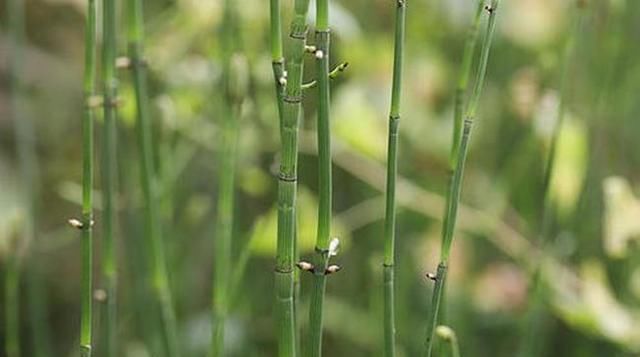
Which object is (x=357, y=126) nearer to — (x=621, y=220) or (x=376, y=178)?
(x=376, y=178)

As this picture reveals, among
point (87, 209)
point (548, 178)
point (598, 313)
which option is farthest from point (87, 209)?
point (598, 313)

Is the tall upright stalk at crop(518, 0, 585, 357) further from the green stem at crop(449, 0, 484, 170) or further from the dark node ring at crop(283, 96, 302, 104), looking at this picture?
the dark node ring at crop(283, 96, 302, 104)

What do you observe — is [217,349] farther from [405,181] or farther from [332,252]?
[405,181]

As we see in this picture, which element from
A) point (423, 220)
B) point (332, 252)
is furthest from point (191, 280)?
point (332, 252)

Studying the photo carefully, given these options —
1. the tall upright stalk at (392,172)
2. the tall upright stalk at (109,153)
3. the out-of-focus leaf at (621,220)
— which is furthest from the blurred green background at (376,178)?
the tall upright stalk at (392,172)

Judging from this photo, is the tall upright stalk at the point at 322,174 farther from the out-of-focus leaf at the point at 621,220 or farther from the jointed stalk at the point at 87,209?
the out-of-focus leaf at the point at 621,220

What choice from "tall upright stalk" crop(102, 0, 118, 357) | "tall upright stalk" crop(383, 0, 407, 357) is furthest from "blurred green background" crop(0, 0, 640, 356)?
"tall upright stalk" crop(383, 0, 407, 357)
